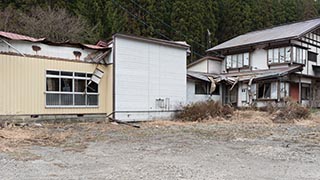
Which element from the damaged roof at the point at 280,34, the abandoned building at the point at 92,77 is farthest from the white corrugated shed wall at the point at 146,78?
the damaged roof at the point at 280,34

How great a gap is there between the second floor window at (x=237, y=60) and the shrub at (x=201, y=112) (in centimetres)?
891

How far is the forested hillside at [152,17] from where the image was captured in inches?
825

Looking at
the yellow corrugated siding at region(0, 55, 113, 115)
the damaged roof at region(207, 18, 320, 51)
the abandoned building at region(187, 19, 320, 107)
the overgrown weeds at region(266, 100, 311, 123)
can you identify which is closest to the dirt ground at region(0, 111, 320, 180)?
the yellow corrugated siding at region(0, 55, 113, 115)

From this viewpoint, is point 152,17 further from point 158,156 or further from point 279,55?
point 158,156

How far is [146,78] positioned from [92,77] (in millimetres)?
2247

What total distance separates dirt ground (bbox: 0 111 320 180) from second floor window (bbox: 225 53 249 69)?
14.0 metres

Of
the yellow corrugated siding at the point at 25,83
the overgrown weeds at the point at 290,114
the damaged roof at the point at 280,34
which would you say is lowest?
the overgrown weeds at the point at 290,114

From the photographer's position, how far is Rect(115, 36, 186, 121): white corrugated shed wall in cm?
1281

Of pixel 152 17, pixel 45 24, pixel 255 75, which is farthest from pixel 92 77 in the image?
pixel 152 17

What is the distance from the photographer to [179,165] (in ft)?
17.2

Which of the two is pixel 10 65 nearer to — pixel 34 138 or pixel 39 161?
pixel 34 138

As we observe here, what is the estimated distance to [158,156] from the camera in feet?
19.9

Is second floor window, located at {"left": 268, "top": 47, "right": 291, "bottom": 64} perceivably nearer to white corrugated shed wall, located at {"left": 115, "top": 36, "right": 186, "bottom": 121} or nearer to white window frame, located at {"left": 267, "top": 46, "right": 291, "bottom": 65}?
white window frame, located at {"left": 267, "top": 46, "right": 291, "bottom": 65}

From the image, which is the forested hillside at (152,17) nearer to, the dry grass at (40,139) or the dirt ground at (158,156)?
the dry grass at (40,139)
